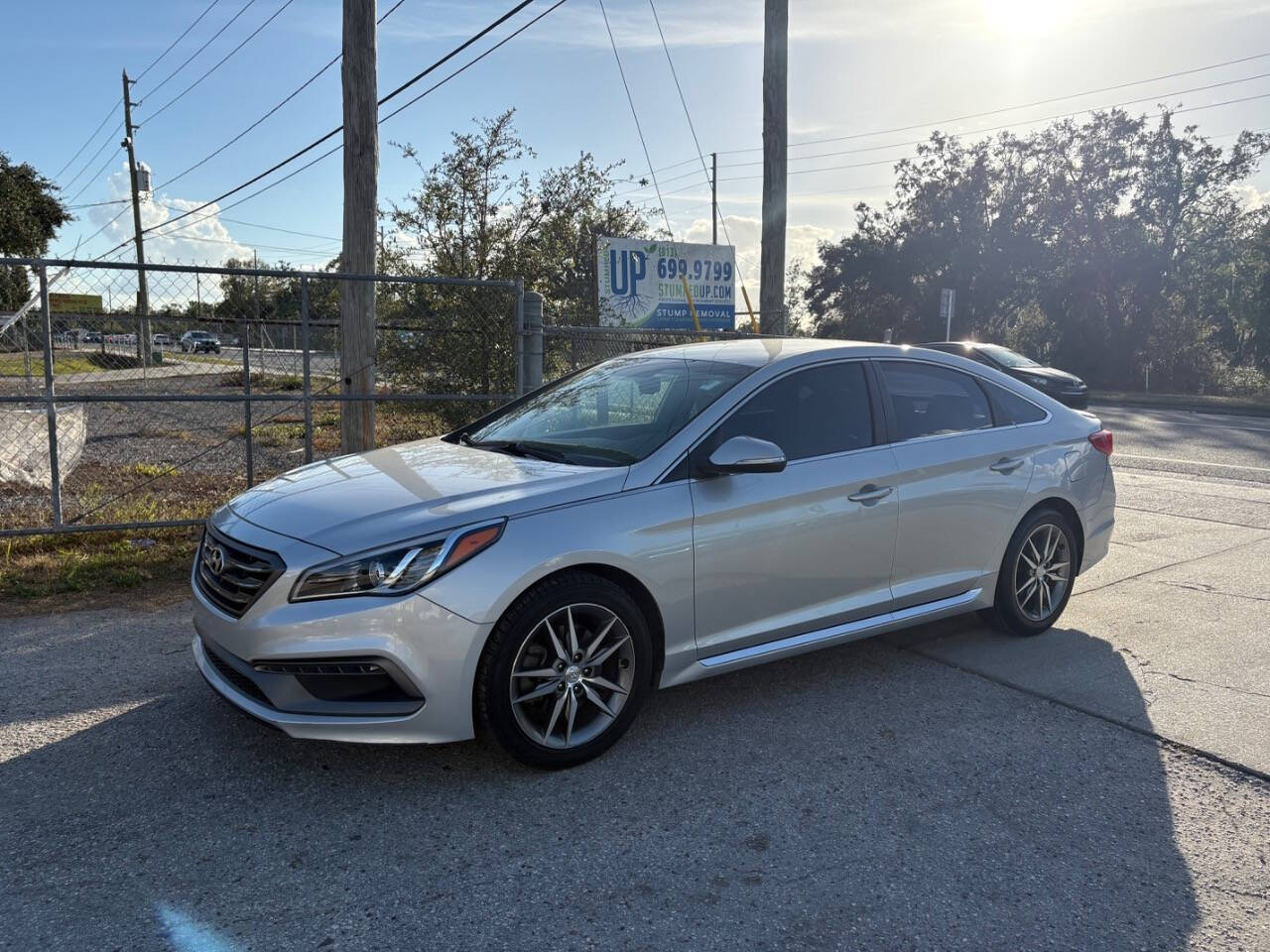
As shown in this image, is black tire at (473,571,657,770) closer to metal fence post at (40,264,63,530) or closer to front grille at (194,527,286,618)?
front grille at (194,527,286,618)

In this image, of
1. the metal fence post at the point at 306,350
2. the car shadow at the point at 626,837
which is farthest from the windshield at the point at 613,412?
the metal fence post at the point at 306,350

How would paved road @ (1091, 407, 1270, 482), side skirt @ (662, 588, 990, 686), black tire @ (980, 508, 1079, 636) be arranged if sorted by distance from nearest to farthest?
side skirt @ (662, 588, 990, 686)
black tire @ (980, 508, 1079, 636)
paved road @ (1091, 407, 1270, 482)

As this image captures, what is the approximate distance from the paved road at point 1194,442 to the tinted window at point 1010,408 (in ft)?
24.4

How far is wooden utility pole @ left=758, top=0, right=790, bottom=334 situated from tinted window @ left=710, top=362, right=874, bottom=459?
6447 millimetres

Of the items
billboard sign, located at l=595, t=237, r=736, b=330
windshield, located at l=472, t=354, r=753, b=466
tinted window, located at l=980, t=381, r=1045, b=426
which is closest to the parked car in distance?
billboard sign, located at l=595, t=237, r=736, b=330

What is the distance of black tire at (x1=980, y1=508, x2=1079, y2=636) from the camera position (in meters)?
5.09

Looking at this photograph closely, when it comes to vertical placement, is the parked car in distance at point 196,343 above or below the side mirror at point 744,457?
above

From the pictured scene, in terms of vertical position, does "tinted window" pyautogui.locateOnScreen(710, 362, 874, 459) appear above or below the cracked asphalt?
above

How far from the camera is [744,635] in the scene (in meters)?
4.09

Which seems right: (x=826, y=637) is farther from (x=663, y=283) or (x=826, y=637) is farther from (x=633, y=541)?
(x=663, y=283)

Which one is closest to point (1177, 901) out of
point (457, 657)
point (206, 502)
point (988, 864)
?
point (988, 864)

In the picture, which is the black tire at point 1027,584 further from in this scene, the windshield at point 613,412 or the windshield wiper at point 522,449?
the windshield wiper at point 522,449

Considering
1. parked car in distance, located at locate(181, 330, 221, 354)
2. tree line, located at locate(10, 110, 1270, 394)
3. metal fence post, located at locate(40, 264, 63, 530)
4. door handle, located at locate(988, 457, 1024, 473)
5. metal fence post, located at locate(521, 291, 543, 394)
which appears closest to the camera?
door handle, located at locate(988, 457, 1024, 473)

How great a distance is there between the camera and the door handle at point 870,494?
439cm
